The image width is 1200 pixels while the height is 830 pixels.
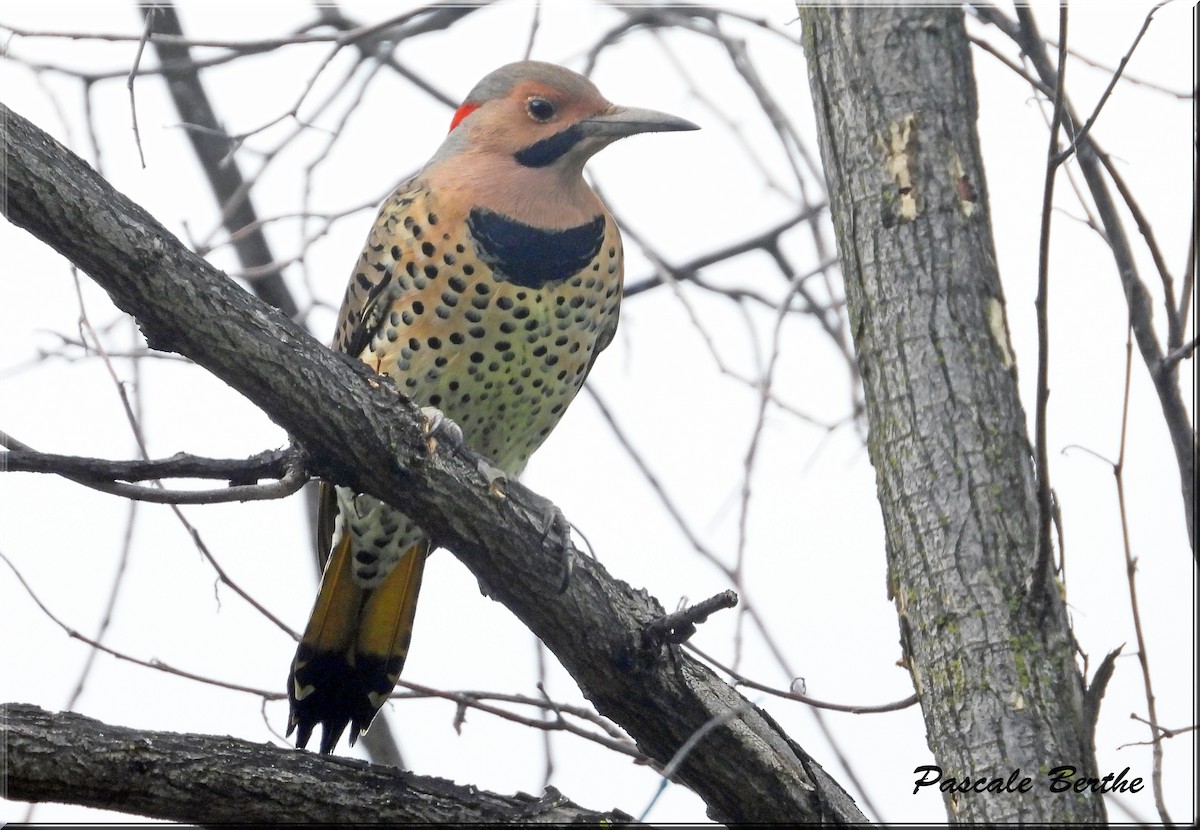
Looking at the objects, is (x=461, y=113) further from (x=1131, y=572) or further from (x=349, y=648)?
(x=1131, y=572)

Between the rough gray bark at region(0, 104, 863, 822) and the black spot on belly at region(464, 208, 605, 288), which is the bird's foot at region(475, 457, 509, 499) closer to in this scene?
the rough gray bark at region(0, 104, 863, 822)

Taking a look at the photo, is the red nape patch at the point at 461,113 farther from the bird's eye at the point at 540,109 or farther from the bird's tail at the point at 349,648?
the bird's tail at the point at 349,648

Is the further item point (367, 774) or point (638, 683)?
point (638, 683)

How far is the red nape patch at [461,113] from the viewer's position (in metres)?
3.94

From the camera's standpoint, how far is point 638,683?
2.48 metres

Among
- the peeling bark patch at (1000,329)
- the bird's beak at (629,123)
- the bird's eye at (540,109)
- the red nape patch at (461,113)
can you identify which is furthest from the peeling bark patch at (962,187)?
the red nape patch at (461,113)

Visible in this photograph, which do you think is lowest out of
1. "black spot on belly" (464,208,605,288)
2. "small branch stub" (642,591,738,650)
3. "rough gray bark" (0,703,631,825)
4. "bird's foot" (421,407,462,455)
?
"rough gray bark" (0,703,631,825)

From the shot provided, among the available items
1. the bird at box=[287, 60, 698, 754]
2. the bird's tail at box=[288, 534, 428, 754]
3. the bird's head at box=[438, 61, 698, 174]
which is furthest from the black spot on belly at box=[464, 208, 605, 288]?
the bird's tail at box=[288, 534, 428, 754]

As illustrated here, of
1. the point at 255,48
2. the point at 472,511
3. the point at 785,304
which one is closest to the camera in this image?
the point at 472,511

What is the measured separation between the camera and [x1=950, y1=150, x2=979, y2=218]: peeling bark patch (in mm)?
2545

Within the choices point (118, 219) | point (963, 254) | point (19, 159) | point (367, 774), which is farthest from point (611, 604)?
point (19, 159)

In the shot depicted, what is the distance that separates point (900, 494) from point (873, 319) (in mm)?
352

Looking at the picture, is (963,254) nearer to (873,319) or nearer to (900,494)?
(873,319)

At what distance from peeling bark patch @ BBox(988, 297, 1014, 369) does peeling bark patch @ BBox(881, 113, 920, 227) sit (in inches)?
9.1
